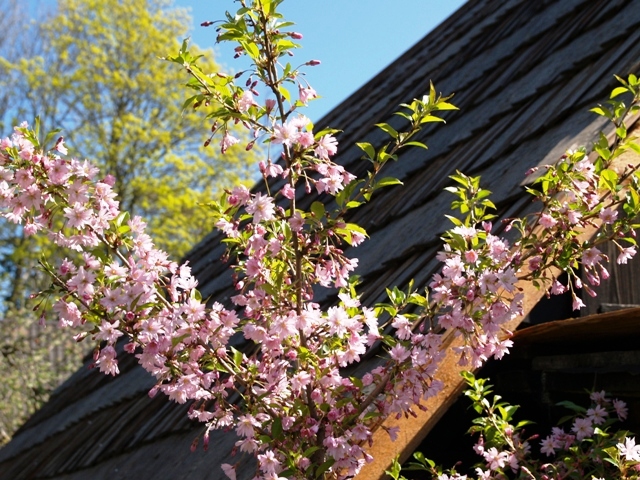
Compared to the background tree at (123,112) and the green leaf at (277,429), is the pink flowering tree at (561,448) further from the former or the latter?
the background tree at (123,112)

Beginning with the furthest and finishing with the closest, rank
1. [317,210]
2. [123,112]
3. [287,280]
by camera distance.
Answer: [123,112]
[287,280]
[317,210]

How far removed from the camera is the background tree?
19500 millimetres

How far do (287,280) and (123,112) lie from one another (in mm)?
19122

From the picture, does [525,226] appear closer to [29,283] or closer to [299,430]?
[299,430]

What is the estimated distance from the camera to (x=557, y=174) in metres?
1.87

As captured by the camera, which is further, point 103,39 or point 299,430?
point 103,39

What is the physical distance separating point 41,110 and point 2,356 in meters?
8.39

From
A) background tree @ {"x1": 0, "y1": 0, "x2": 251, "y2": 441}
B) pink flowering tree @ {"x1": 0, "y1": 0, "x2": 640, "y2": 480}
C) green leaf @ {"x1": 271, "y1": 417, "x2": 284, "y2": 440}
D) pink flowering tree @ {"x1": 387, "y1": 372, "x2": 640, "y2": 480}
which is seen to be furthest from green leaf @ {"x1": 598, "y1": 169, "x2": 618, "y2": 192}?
background tree @ {"x1": 0, "y1": 0, "x2": 251, "y2": 441}

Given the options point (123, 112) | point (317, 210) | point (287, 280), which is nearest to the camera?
point (317, 210)

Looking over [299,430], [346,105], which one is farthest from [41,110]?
[299,430]

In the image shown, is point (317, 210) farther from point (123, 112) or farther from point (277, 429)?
point (123, 112)

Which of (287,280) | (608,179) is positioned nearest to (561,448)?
(608,179)

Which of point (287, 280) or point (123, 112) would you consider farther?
point (123, 112)

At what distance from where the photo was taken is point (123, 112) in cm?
2033
